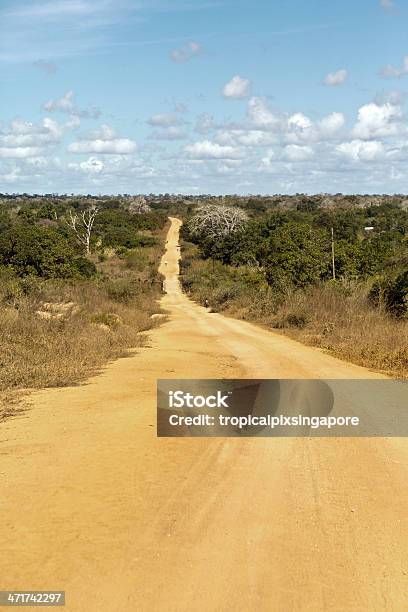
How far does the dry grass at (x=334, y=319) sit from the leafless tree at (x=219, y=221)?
28.1 metres

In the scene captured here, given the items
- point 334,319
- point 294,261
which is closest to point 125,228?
point 294,261

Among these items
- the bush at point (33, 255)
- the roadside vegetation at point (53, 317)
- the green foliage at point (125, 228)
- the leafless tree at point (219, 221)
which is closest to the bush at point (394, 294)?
the roadside vegetation at point (53, 317)

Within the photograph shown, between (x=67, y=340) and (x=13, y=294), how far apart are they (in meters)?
4.57

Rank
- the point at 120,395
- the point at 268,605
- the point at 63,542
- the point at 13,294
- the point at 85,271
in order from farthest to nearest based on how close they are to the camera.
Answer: the point at 85,271 → the point at 13,294 → the point at 120,395 → the point at 63,542 → the point at 268,605

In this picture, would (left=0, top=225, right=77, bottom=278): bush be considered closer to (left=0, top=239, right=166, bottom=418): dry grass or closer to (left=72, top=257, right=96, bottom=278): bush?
(left=72, top=257, right=96, bottom=278): bush

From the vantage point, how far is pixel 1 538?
503cm

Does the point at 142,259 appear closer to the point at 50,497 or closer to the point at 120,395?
the point at 120,395

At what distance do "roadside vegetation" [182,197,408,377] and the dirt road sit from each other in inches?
254

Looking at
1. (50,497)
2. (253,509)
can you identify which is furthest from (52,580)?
(253,509)

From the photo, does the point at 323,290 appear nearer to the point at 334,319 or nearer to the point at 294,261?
the point at 334,319

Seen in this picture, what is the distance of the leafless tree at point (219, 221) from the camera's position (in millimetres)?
66812

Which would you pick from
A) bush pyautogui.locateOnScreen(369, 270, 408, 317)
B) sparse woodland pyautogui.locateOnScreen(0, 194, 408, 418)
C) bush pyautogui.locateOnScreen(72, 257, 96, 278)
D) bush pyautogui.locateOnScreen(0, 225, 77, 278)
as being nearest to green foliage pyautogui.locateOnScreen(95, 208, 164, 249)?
sparse woodland pyautogui.locateOnScreen(0, 194, 408, 418)

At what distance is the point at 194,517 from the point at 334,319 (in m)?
15.7

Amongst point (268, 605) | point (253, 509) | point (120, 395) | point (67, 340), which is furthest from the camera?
point (67, 340)
